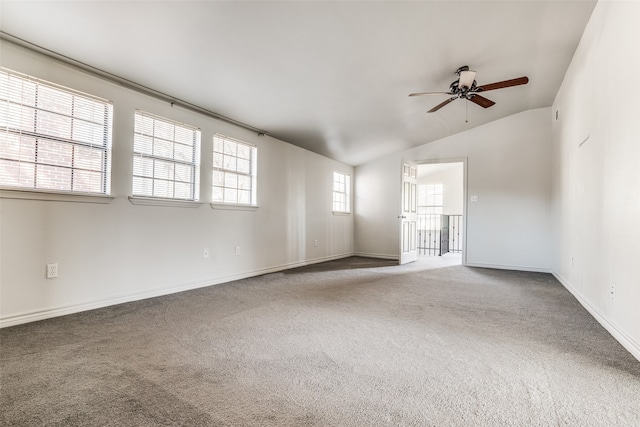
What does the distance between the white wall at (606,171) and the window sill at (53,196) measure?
432 centimetres

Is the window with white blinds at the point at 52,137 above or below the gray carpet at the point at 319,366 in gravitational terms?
above

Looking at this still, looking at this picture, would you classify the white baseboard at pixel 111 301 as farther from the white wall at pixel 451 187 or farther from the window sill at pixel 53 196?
the white wall at pixel 451 187

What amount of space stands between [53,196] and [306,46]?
262 cm

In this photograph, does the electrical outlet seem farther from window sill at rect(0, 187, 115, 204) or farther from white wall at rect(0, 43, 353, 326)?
window sill at rect(0, 187, 115, 204)

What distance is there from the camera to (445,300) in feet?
11.2

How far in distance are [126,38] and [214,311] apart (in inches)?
97.1

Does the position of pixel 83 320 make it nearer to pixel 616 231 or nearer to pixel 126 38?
pixel 126 38

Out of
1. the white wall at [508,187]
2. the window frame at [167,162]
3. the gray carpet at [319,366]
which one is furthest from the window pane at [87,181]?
the white wall at [508,187]

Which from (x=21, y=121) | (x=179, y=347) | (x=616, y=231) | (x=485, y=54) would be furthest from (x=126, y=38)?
(x=616, y=231)

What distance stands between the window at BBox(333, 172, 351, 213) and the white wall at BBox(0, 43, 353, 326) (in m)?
1.85

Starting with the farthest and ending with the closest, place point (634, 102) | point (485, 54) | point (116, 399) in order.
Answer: point (485, 54) < point (634, 102) < point (116, 399)

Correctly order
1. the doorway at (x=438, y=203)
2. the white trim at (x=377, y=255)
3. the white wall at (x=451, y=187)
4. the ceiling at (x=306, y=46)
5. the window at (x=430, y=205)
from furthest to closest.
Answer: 1. the window at (x=430, y=205)
2. the white wall at (x=451, y=187)
3. the doorway at (x=438, y=203)
4. the white trim at (x=377, y=255)
5. the ceiling at (x=306, y=46)

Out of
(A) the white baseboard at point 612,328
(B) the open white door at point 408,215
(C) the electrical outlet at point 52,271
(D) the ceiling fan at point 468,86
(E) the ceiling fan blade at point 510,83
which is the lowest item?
(A) the white baseboard at point 612,328

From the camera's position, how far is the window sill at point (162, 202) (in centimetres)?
329
